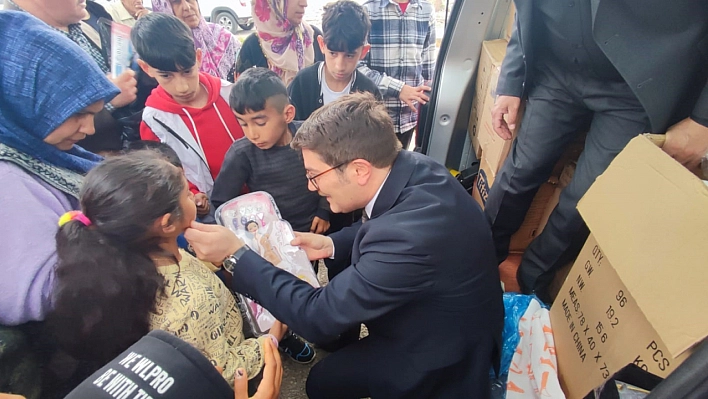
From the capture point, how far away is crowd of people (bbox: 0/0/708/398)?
103 cm

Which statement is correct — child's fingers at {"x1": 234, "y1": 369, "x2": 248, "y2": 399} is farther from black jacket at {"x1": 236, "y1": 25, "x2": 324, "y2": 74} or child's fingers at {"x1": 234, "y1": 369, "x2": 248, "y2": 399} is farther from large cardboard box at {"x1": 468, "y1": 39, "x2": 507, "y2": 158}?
black jacket at {"x1": 236, "y1": 25, "x2": 324, "y2": 74}

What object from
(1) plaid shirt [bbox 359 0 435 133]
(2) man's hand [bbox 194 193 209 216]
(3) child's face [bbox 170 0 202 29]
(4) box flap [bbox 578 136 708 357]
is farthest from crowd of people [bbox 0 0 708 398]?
(1) plaid shirt [bbox 359 0 435 133]

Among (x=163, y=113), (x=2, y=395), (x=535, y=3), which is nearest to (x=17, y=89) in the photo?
(x=163, y=113)

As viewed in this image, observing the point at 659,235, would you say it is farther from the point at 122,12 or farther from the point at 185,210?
the point at 122,12

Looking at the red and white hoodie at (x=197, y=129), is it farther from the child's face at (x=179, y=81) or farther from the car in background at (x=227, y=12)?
the car in background at (x=227, y=12)

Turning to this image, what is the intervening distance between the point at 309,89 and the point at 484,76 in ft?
3.45

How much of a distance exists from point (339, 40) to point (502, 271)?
1530mm

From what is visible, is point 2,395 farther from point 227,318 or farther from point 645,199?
point 645,199

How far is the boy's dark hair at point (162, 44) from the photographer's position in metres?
1.79

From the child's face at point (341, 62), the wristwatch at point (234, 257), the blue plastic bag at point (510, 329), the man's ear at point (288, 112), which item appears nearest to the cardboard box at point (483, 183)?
the blue plastic bag at point (510, 329)

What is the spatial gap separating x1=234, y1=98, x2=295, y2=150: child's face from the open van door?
44.2 inches

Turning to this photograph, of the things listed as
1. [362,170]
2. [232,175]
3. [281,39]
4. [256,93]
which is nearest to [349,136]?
[362,170]

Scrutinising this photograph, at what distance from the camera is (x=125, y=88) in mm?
1977

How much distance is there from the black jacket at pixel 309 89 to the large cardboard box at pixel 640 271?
58.0 inches
